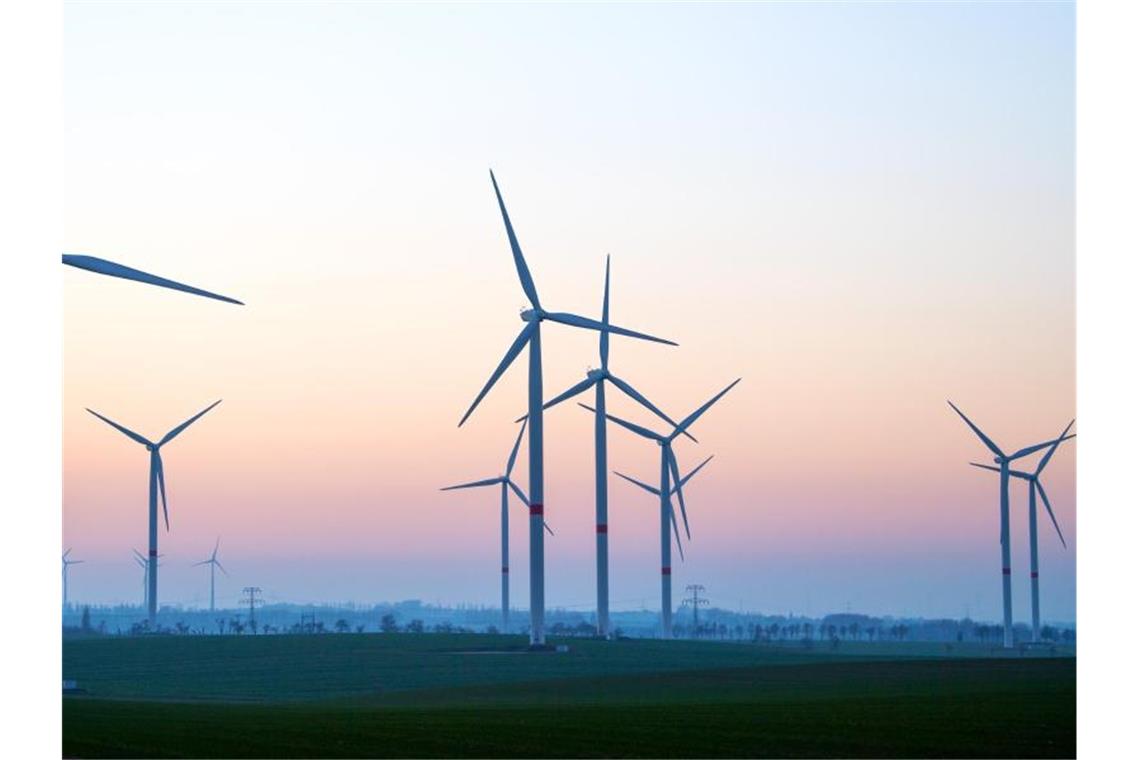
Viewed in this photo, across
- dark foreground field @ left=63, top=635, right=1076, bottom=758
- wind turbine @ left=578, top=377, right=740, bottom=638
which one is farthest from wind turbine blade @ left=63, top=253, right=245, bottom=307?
wind turbine @ left=578, top=377, right=740, bottom=638

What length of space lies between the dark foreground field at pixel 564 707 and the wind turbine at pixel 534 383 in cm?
473

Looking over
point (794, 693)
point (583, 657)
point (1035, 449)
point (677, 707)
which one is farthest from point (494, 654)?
point (1035, 449)

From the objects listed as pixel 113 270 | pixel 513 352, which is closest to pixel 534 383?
pixel 513 352

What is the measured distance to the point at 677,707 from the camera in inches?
2425

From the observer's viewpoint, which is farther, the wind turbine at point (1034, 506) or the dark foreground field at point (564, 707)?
the wind turbine at point (1034, 506)

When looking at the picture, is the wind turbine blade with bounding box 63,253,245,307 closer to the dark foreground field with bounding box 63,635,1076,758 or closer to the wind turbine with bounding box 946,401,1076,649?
the dark foreground field with bounding box 63,635,1076,758

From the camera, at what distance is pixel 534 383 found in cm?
9600

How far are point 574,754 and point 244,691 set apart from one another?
42562mm

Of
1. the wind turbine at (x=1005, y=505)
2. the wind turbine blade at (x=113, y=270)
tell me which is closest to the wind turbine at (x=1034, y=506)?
the wind turbine at (x=1005, y=505)

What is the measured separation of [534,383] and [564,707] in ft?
116

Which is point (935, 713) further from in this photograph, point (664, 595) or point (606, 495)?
point (664, 595)

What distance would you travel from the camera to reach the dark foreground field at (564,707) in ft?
156

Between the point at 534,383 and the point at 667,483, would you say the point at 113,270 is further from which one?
the point at 667,483

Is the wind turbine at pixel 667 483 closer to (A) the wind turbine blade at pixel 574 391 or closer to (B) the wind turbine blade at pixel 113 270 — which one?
(A) the wind turbine blade at pixel 574 391
